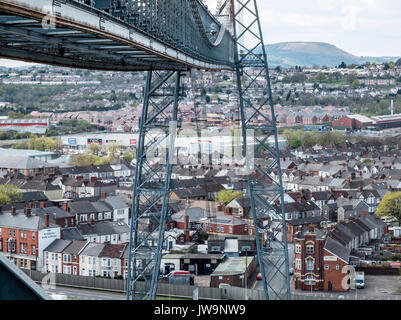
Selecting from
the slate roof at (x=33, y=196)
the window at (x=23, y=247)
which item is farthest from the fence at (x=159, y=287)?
the slate roof at (x=33, y=196)

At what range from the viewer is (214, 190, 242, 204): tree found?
23.0 meters

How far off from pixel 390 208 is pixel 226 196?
13.6 ft

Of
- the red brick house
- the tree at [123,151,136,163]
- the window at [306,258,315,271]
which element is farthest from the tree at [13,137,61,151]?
the window at [306,258,315,271]

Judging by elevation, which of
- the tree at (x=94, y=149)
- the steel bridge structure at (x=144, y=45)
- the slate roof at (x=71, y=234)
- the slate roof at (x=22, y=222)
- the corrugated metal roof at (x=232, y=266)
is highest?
the steel bridge structure at (x=144, y=45)

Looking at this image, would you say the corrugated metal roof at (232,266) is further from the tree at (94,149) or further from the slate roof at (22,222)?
the tree at (94,149)

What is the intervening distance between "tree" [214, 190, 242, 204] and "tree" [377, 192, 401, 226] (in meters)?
3.50

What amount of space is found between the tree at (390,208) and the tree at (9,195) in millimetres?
8663

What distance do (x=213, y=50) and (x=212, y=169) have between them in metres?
19.4

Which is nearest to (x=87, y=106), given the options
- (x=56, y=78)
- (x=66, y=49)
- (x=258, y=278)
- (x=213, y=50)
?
(x=56, y=78)

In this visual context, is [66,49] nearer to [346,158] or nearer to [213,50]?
[213,50]

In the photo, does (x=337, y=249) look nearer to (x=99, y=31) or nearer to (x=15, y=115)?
(x=99, y=31)

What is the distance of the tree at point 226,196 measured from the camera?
22953mm

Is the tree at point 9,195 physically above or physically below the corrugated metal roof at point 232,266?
above

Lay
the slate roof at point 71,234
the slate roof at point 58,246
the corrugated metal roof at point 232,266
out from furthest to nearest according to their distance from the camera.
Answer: the slate roof at point 71,234
the slate roof at point 58,246
the corrugated metal roof at point 232,266
